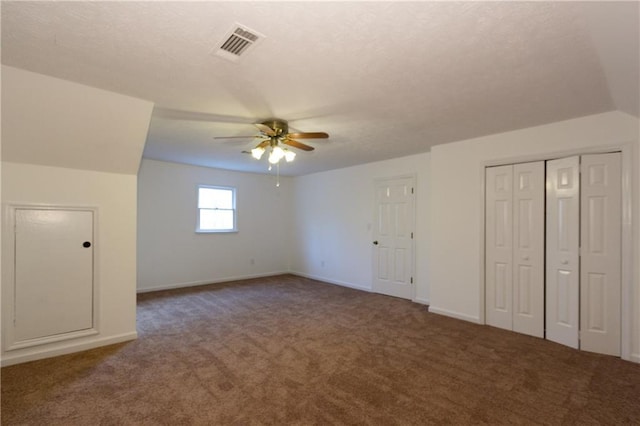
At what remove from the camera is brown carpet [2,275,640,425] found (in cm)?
210

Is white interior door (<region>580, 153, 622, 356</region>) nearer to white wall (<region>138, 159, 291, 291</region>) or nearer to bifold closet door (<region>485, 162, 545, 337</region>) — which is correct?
bifold closet door (<region>485, 162, 545, 337</region>)

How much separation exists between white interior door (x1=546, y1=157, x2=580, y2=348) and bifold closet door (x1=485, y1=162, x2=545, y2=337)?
0.09 meters

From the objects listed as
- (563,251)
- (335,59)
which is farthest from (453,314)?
(335,59)

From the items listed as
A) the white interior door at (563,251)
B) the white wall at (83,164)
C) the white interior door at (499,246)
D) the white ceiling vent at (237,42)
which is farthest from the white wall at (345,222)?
the white wall at (83,164)

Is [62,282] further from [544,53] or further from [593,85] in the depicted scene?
[593,85]

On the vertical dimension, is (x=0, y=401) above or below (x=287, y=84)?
below

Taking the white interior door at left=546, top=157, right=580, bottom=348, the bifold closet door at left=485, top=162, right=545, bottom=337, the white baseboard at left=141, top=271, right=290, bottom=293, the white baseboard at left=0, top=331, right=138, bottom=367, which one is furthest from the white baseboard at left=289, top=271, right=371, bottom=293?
the white baseboard at left=0, top=331, right=138, bottom=367

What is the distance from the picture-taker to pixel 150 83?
2408 mm

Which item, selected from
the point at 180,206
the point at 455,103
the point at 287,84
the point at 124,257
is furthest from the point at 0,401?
the point at 455,103

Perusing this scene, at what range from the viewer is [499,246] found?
12.5 ft

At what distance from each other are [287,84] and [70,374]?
3133 millimetres

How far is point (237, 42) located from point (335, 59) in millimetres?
644

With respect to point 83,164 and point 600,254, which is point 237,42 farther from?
point 600,254

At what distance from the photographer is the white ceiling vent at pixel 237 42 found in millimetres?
1739
